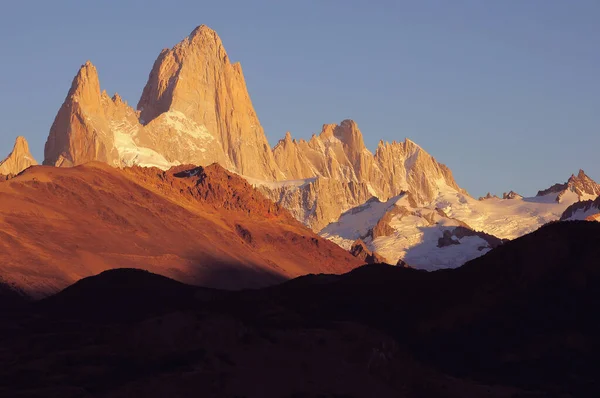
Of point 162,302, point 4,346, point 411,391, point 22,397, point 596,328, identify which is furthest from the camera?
point 162,302

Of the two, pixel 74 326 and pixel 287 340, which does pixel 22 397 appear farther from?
pixel 74 326

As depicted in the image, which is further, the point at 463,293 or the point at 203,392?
the point at 463,293

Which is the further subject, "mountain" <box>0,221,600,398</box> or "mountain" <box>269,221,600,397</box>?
"mountain" <box>269,221,600,397</box>

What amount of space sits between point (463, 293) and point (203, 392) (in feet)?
119

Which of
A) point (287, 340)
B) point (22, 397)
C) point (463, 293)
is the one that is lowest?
point (22, 397)

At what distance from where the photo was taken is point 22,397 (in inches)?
2965

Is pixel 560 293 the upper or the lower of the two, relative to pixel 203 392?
upper

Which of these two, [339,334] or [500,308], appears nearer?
[339,334]

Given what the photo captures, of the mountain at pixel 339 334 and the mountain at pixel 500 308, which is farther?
the mountain at pixel 500 308

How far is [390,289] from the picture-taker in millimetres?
115688

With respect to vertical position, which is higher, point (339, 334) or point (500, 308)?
point (500, 308)

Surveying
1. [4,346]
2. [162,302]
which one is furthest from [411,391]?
[162,302]

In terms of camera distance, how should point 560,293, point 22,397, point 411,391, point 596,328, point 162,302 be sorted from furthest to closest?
point 162,302 → point 560,293 → point 596,328 → point 411,391 → point 22,397

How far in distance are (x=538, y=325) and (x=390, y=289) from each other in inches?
684
